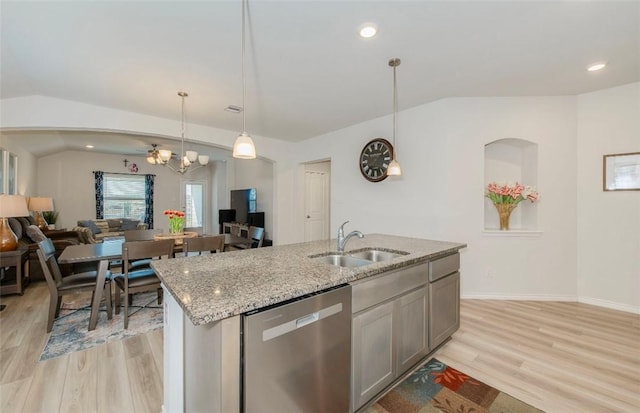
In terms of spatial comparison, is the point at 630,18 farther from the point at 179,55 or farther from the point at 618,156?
the point at 179,55

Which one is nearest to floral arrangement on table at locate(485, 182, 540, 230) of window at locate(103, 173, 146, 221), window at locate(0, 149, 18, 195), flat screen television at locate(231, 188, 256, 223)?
flat screen television at locate(231, 188, 256, 223)

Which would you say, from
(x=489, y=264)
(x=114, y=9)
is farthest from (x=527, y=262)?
(x=114, y=9)

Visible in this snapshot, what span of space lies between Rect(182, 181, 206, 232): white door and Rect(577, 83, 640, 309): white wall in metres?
9.65

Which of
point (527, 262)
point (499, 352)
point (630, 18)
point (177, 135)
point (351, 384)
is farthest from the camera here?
point (177, 135)

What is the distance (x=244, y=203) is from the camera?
7066 mm

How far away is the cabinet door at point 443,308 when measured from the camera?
212cm

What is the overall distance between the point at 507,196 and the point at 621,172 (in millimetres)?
1184

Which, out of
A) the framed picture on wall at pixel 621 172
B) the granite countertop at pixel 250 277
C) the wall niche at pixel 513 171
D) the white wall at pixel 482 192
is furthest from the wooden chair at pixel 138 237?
the framed picture on wall at pixel 621 172

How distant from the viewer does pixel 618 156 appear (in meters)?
3.20

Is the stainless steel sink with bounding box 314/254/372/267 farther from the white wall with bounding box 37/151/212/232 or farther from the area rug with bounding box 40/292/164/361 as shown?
the white wall with bounding box 37/151/212/232

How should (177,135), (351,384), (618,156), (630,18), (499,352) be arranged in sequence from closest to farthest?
(351,384)
(630,18)
(499,352)
(618,156)
(177,135)

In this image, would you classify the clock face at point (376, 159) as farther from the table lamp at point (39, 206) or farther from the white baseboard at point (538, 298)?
the table lamp at point (39, 206)

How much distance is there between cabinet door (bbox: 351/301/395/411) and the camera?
154 cm

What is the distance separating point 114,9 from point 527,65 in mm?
3571
